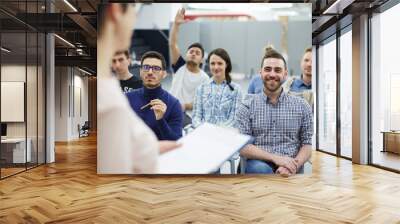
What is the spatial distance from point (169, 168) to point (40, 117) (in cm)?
335

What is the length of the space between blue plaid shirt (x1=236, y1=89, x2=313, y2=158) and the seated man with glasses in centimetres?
99

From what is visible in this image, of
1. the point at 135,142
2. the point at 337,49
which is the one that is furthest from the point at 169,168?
the point at 337,49

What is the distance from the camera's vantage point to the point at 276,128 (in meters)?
6.64

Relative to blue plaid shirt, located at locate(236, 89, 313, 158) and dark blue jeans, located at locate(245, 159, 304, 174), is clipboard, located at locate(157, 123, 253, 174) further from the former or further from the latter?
dark blue jeans, located at locate(245, 159, 304, 174)

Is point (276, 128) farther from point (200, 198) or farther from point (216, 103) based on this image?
point (200, 198)

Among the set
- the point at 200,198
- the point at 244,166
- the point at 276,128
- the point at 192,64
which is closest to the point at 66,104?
the point at 192,64

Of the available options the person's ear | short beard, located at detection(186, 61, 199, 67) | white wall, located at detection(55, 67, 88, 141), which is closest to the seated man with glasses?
short beard, located at detection(186, 61, 199, 67)

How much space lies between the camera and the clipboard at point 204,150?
21.8ft

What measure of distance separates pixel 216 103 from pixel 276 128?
100 cm

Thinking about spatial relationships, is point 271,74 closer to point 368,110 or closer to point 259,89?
point 259,89

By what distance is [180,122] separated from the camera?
263 inches

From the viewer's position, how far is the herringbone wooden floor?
4301mm

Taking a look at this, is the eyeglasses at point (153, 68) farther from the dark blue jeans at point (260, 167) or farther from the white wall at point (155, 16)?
the dark blue jeans at point (260, 167)

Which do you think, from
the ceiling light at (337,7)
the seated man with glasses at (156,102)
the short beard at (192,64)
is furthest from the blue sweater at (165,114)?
the ceiling light at (337,7)
